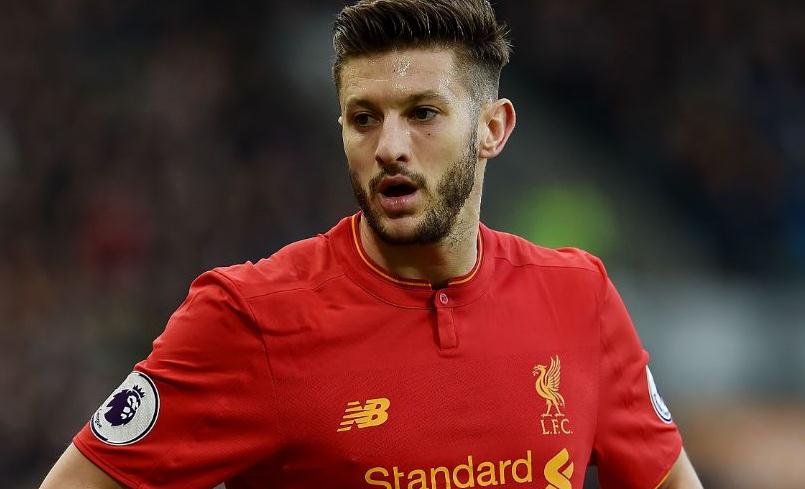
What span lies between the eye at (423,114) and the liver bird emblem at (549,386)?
2.03 ft

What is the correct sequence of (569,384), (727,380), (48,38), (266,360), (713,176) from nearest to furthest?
(266,360) → (569,384) → (727,380) → (713,176) → (48,38)

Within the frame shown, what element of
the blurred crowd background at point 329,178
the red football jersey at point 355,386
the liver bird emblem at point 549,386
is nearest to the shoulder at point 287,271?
the red football jersey at point 355,386

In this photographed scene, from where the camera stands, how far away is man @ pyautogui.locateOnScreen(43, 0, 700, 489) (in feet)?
8.31

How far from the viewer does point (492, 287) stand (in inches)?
112

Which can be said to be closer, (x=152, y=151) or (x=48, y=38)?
(x=152, y=151)

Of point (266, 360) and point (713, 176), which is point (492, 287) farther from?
point (713, 176)

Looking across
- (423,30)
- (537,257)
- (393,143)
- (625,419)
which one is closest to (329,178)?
(537,257)

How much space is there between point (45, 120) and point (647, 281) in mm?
4651

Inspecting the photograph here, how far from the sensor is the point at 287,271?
2.71 meters

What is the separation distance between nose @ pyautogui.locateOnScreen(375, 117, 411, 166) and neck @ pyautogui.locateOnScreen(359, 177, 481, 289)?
0.23m

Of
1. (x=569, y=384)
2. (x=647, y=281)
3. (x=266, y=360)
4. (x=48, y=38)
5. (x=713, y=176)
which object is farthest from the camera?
(x=48, y=38)

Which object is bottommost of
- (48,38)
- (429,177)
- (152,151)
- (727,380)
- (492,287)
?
(727,380)

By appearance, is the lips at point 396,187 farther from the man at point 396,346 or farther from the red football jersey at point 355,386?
the red football jersey at point 355,386

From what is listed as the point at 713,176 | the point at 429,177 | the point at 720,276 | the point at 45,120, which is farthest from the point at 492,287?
the point at 45,120
